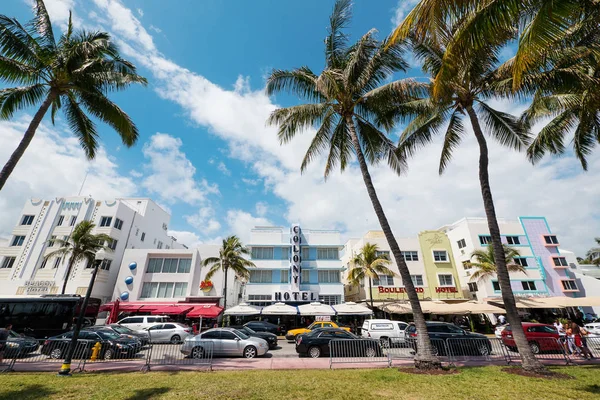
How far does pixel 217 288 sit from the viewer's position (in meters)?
33.3

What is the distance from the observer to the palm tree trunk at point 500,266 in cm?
980

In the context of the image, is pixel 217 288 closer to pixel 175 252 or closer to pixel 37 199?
pixel 175 252

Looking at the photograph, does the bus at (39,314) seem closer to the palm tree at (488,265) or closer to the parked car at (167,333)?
the parked car at (167,333)

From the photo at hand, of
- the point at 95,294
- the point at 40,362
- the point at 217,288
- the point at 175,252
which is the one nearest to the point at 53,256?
the point at 95,294

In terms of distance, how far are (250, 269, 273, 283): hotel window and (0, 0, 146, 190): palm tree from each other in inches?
913

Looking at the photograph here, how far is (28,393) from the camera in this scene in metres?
7.80

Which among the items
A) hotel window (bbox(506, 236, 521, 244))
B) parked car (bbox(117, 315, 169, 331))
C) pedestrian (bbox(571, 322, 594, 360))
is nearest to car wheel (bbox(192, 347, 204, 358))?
parked car (bbox(117, 315, 169, 331))

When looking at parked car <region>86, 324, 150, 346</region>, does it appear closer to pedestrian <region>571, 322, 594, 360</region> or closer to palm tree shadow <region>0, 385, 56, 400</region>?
palm tree shadow <region>0, 385, 56, 400</region>

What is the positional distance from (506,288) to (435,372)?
13.4 feet

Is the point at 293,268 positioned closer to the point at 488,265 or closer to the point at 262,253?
the point at 262,253

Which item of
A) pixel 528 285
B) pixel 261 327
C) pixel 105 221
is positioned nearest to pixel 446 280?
pixel 528 285

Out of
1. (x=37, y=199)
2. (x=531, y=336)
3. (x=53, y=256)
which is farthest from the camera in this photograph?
(x=37, y=199)

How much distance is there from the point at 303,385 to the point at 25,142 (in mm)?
14106

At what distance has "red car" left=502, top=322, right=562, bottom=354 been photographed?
14430 mm
